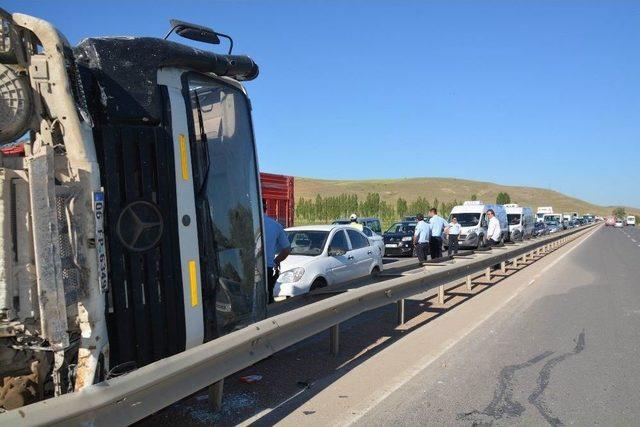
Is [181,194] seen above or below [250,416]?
above

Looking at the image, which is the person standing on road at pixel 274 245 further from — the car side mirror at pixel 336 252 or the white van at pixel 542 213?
the white van at pixel 542 213

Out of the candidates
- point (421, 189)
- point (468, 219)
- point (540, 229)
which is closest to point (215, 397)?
point (468, 219)

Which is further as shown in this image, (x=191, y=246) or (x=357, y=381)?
(x=357, y=381)

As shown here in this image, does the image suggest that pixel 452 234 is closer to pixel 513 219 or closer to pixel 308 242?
pixel 308 242

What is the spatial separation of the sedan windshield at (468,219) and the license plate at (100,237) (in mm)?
25733

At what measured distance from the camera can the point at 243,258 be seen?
170 inches

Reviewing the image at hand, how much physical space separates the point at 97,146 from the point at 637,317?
881 centimetres

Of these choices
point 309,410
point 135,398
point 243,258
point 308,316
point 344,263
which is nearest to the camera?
point 135,398

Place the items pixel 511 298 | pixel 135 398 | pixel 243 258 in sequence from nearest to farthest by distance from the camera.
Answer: pixel 135 398 → pixel 243 258 → pixel 511 298

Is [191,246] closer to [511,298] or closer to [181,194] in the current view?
[181,194]

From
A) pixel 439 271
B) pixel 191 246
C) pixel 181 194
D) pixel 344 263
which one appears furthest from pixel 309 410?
pixel 344 263

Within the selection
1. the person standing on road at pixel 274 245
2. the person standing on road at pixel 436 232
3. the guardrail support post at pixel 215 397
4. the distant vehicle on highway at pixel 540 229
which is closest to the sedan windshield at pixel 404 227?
the person standing on road at pixel 436 232

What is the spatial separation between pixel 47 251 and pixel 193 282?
1.09 meters

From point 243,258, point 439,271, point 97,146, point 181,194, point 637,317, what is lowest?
point 637,317
